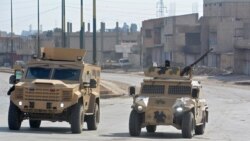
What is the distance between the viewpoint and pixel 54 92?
86.7ft

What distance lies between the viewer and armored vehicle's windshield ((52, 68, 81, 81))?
27.9 m

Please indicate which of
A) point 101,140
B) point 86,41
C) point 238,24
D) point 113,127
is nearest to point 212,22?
point 238,24

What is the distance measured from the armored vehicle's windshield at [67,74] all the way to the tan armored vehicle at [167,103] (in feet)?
6.51

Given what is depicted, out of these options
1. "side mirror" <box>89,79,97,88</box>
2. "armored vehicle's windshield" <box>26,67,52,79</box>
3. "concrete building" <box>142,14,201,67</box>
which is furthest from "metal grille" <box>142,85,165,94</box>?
"concrete building" <box>142,14,201,67</box>

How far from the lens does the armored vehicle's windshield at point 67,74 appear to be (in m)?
27.9

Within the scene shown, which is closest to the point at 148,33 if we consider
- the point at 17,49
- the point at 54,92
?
the point at 17,49

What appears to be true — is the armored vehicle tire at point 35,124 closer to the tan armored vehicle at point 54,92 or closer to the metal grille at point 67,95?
the tan armored vehicle at point 54,92

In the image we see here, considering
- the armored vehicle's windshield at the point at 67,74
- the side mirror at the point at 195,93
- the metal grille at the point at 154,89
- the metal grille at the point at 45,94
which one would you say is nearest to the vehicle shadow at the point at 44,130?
the metal grille at the point at 45,94

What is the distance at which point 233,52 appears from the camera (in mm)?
110812

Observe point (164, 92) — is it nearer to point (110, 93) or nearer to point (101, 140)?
point (101, 140)

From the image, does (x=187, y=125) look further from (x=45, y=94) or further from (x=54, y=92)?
(x=45, y=94)

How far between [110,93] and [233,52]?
1949 inches

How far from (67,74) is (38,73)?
996 mm

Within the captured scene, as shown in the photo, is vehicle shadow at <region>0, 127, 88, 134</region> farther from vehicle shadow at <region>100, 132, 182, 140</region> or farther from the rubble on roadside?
the rubble on roadside
